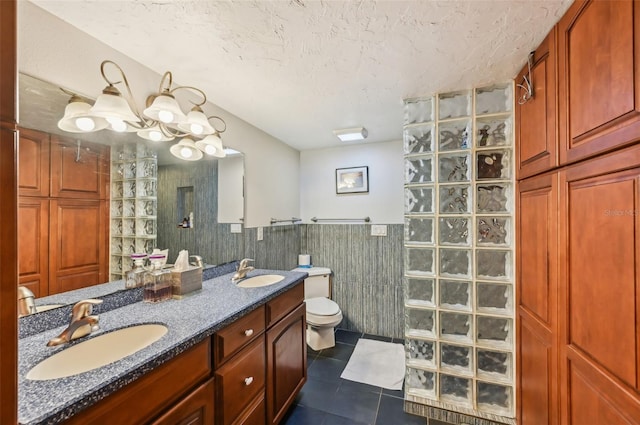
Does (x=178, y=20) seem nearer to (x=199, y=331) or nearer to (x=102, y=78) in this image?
(x=102, y=78)

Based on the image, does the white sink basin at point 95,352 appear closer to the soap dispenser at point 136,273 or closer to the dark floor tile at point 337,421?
the soap dispenser at point 136,273

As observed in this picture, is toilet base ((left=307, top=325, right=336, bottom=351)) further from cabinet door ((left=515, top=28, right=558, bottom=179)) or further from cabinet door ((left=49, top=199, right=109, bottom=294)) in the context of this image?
cabinet door ((left=515, top=28, right=558, bottom=179))

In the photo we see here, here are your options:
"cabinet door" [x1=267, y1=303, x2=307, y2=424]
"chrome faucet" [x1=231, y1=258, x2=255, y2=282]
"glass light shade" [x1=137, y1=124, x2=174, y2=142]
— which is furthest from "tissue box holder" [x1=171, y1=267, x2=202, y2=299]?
"glass light shade" [x1=137, y1=124, x2=174, y2=142]

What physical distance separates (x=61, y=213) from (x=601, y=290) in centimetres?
215

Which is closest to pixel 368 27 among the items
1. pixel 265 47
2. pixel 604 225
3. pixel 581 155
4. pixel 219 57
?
pixel 265 47

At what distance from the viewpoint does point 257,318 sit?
1.36 metres

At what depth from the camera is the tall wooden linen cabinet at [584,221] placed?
799 millimetres

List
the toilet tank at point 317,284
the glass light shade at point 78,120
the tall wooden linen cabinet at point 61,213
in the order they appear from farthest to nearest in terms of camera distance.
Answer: the toilet tank at point 317,284 < the glass light shade at point 78,120 < the tall wooden linen cabinet at point 61,213

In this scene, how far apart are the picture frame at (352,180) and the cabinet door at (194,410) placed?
7.48 feet

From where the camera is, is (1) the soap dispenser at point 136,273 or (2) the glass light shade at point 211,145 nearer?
(1) the soap dispenser at point 136,273

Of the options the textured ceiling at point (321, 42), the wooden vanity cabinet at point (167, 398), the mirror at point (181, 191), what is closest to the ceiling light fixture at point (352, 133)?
the textured ceiling at point (321, 42)

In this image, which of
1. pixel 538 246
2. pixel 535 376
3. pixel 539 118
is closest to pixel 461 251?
pixel 538 246

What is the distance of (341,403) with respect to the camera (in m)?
1.82

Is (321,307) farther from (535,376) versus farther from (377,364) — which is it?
(535,376)
